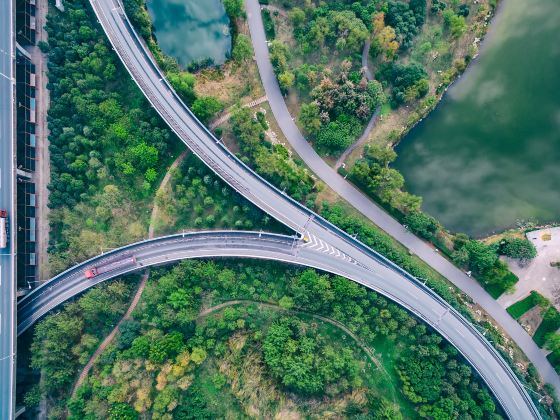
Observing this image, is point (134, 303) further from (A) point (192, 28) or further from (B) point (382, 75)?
(B) point (382, 75)

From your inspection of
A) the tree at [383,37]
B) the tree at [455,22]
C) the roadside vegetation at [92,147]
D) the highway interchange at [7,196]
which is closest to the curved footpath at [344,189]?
the tree at [383,37]

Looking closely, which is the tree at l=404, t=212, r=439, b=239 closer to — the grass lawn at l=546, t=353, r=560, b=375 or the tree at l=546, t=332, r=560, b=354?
the tree at l=546, t=332, r=560, b=354

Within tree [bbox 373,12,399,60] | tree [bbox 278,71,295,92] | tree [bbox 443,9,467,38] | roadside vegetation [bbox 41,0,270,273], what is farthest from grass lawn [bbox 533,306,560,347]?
tree [bbox 278,71,295,92]

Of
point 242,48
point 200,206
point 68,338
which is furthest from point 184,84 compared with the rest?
point 68,338

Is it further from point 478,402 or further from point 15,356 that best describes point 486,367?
point 15,356

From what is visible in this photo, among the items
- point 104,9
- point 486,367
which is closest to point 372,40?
point 104,9
